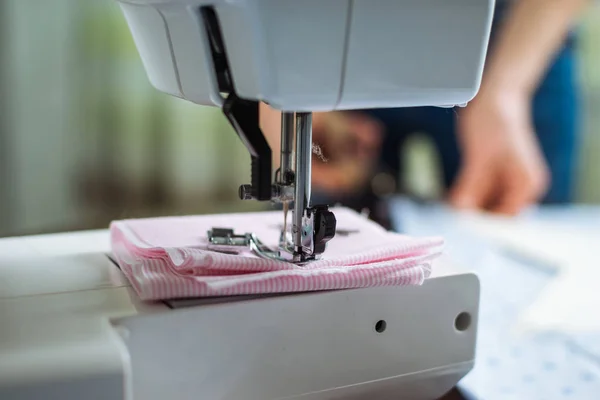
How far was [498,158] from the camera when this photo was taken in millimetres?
1604

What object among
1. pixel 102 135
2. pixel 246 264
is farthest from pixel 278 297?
pixel 102 135

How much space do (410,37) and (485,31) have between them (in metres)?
0.07

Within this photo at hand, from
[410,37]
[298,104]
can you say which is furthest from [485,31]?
[298,104]

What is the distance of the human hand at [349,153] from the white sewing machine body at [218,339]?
1177 millimetres

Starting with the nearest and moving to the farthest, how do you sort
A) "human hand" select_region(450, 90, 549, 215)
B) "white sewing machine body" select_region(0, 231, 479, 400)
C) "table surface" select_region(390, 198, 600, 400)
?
"white sewing machine body" select_region(0, 231, 479, 400) < "table surface" select_region(390, 198, 600, 400) < "human hand" select_region(450, 90, 549, 215)

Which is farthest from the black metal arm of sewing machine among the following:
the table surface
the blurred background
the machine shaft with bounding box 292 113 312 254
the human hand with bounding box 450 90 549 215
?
the blurred background

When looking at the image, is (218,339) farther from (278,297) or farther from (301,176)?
(301,176)

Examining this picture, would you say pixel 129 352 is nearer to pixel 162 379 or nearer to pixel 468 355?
pixel 162 379

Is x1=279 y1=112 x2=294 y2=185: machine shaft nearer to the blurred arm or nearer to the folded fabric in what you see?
the folded fabric

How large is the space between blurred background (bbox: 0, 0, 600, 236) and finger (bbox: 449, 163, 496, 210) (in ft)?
0.99

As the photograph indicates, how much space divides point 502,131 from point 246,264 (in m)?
1.03

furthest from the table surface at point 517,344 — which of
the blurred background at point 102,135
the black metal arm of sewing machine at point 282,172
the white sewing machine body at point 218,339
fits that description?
the blurred background at point 102,135

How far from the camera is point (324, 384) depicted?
71cm

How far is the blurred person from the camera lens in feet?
5.28
